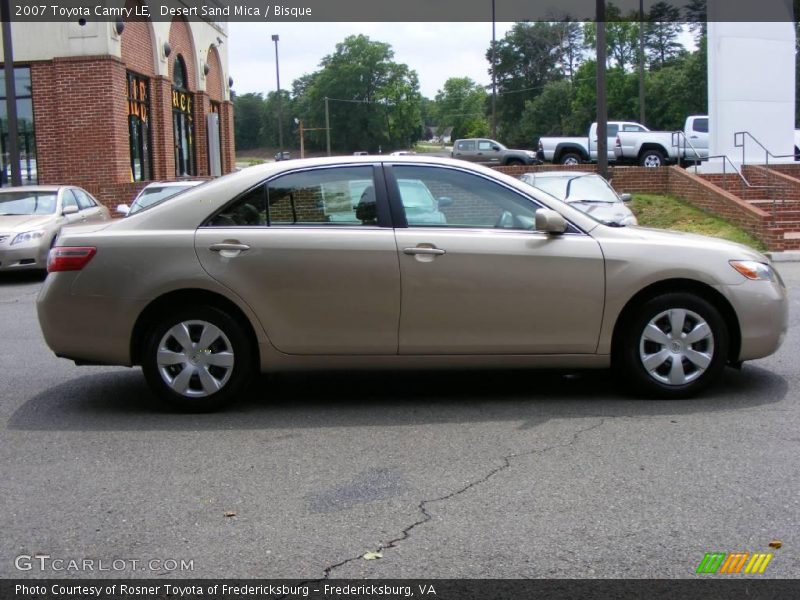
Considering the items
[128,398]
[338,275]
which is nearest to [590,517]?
[338,275]

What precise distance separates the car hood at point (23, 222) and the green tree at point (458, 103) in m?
134

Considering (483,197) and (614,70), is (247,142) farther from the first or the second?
(483,197)

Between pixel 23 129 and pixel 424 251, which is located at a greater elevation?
pixel 23 129

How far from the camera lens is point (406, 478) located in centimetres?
474

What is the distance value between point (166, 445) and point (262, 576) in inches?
77.9

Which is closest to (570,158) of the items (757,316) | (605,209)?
(605,209)

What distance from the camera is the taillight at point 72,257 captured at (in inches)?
235

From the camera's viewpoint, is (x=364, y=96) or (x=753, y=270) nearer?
(x=753, y=270)

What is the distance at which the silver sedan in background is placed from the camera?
13492 millimetres

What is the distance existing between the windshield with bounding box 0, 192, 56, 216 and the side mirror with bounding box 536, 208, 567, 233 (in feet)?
36.1

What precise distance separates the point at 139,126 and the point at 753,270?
78.0 ft

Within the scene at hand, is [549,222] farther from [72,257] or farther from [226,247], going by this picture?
[72,257]

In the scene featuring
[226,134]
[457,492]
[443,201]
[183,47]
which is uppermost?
[183,47]

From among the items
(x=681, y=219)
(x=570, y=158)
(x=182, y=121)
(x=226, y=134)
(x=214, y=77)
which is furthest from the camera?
(x=226, y=134)
